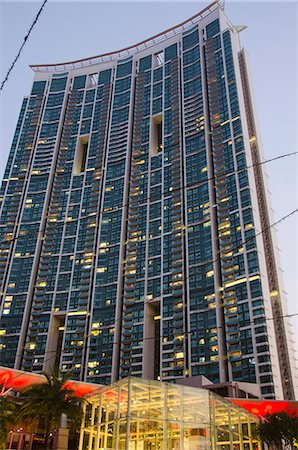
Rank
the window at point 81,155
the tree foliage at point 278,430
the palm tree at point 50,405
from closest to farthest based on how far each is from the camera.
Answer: the palm tree at point 50,405 → the tree foliage at point 278,430 → the window at point 81,155

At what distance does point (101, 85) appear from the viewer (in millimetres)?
179750

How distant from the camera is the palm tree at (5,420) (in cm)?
3553

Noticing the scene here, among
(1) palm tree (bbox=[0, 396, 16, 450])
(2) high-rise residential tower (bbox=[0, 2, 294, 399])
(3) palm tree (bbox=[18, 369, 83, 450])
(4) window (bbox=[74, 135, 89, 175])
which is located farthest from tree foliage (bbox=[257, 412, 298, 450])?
(4) window (bbox=[74, 135, 89, 175])

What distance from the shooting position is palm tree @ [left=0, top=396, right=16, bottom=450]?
117 feet

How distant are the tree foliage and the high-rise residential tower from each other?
47.4 m

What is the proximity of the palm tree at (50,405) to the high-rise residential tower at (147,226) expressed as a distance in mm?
65030

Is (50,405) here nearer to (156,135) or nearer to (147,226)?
(147,226)

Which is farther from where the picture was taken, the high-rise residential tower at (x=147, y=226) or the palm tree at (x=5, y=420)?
the high-rise residential tower at (x=147, y=226)

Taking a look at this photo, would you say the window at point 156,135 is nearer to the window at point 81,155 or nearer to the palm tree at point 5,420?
the window at point 81,155

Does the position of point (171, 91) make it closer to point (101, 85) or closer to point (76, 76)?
point (101, 85)

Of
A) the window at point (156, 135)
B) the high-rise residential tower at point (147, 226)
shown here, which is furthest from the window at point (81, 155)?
the window at point (156, 135)

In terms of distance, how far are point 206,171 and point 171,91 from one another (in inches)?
1791

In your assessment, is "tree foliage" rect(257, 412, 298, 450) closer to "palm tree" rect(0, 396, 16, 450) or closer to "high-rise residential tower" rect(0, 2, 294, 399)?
"palm tree" rect(0, 396, 16, 450)

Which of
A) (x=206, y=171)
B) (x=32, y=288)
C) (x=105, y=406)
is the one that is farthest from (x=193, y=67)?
(x=105, y=406)
